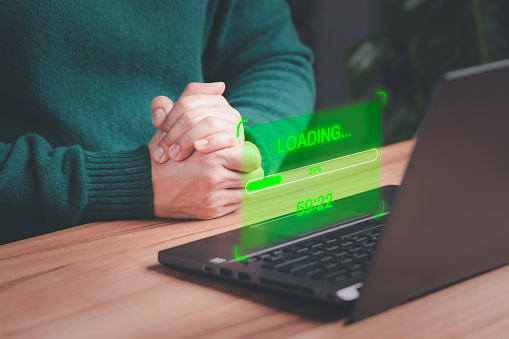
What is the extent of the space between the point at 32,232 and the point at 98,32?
385mm

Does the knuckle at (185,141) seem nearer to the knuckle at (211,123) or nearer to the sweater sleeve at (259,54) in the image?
the knuckle at (211,123)

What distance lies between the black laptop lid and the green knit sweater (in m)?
0.44

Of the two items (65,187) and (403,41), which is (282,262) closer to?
(65,187)

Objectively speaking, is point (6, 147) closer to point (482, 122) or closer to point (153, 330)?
point (153, 330)

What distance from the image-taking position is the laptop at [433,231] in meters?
0.38

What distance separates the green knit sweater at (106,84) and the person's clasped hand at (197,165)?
31 mm

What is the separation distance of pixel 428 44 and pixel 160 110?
56.9 inches

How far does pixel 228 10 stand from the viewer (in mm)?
1212

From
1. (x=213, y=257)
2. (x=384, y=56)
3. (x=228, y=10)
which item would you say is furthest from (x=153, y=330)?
(x=384, y=56)

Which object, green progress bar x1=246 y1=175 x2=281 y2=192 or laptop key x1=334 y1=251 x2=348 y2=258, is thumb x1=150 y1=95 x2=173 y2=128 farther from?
laptop key x1=334 y1=251 x2=348 y2=258

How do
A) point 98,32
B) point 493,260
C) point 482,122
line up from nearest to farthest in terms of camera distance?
point 482,122 < point 493,260 < point 98,32

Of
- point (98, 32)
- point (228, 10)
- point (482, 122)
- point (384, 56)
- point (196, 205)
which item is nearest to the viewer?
point (482, 122)

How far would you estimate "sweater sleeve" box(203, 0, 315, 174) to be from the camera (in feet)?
3.84

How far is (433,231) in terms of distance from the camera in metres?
0.42
